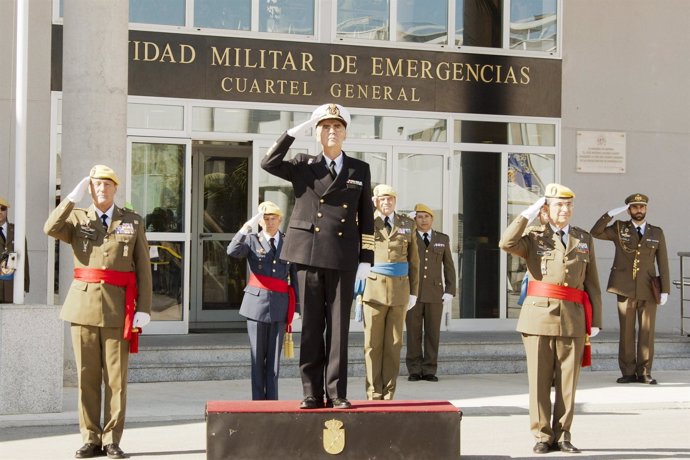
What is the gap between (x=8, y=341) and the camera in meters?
10.0

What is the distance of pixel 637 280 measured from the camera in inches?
536

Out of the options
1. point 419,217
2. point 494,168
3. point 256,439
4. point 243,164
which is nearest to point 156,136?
point 243,164

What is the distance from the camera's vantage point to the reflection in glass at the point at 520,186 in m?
16.0

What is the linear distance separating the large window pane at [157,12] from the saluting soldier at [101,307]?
6.69 m

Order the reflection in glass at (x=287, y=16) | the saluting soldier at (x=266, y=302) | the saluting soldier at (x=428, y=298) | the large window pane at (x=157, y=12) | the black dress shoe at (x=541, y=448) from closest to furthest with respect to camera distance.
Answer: the black dress shoe at (x=541, y=448) → the saluting soldier at (x=266, y=302) → the saluting soldier at (x=428, y=298) → the large window pane at (x=157, y=12) → the reflection in glass at (x=287, y=16)

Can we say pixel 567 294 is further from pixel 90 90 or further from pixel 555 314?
pixel 90 90

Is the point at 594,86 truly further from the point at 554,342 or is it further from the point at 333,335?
the point at 333,335

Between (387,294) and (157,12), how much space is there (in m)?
5.48

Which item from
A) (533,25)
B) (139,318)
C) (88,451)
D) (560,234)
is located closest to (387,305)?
(560,234)

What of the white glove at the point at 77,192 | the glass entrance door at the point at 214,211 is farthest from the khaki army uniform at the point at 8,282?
the white glove at the point at 77,192

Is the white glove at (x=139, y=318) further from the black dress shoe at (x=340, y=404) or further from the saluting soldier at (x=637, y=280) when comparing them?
the saluting soldier at (x=637, y=280)

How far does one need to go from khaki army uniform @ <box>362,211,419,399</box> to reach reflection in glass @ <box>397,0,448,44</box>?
16.4ft

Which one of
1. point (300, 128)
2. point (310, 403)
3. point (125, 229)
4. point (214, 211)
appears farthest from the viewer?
point (214, 211)

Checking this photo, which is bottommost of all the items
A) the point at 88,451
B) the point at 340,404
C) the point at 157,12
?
the point at 88,451
